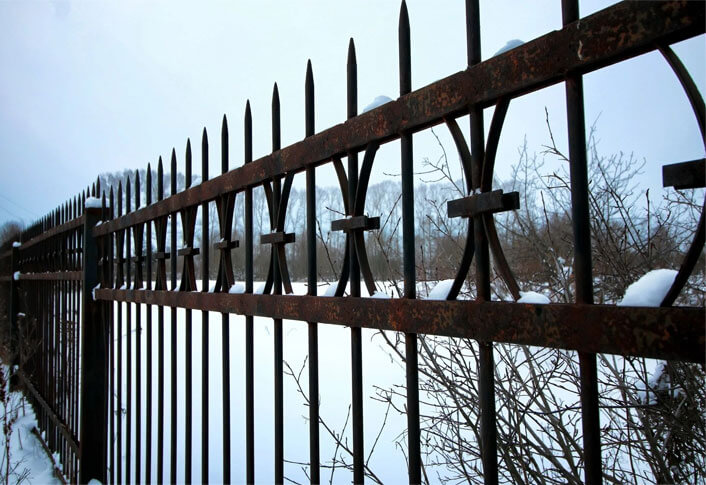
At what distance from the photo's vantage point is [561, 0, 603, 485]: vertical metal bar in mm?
809

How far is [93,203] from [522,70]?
3.30 m

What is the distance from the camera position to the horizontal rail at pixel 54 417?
371cm

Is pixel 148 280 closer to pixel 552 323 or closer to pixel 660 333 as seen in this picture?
pixel 552 323

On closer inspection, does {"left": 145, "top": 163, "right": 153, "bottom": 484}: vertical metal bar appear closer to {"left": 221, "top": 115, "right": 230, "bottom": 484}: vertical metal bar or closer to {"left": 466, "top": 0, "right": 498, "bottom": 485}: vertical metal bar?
{"left": 221, "top": 115, "right": 230, "bottom": 484}: vertical metal bar

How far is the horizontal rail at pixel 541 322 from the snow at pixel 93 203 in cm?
262

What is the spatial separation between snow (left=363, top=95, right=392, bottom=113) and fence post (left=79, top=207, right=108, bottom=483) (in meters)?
2.75

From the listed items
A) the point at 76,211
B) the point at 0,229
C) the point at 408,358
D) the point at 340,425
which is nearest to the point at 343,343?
the point at 340,425

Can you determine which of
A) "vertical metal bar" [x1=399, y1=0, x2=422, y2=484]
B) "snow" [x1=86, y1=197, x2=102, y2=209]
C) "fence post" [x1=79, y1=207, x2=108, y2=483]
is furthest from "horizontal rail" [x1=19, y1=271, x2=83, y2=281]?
"vertical metal bar" [x1=399, y1=0, x2=422, y2=484]

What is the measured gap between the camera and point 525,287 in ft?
10.2

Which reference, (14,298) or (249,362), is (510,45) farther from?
(14,298)

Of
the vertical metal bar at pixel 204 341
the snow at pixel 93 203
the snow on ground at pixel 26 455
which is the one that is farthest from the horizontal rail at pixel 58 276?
the vertical metal bar at pixel 204 341

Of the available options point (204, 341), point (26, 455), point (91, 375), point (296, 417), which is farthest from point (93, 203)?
point (296, 417)

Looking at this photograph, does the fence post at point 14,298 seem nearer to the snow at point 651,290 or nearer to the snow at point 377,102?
the snow at point 377,102

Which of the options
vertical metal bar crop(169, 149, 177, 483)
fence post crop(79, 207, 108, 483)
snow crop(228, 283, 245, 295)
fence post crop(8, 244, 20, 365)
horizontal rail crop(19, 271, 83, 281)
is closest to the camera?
snow crop(228, 283, 245, 295)
